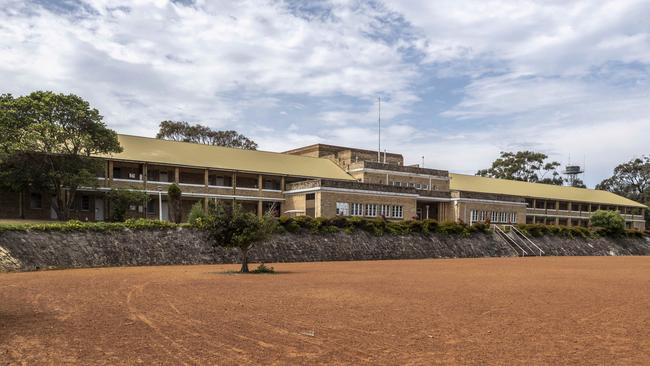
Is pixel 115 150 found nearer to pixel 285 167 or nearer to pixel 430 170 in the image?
pixel 285 167

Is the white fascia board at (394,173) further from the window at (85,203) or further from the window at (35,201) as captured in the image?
the window at (35,201)

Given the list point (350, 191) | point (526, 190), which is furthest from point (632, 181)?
point (350, 191)

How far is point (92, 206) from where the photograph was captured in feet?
150

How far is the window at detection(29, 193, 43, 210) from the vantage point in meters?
42.8

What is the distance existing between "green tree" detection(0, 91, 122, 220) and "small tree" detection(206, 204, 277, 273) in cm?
1753

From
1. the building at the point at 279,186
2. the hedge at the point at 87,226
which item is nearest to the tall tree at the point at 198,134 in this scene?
the building at the point at 279,186

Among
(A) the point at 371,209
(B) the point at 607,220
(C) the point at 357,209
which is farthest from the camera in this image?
(B) the point at 607,220

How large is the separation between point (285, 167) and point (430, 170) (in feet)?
56.5

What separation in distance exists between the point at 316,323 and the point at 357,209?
125 feet

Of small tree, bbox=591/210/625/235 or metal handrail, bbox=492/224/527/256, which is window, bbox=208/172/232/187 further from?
small tree, bbox=591/210/625/235

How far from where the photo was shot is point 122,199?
138 feet

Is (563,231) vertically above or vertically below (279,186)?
below

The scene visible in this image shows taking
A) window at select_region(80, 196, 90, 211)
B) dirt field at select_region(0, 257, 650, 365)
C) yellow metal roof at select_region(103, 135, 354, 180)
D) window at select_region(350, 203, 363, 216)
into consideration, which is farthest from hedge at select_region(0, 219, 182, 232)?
window at select_region(350, 203, 363, 216)

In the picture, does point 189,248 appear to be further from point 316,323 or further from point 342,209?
point 316,323
